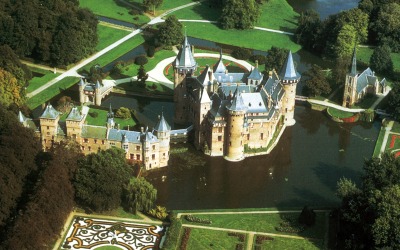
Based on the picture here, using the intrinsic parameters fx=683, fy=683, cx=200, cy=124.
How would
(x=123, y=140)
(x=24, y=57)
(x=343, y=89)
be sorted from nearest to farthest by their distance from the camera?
1. (x=123, y=140)
2. (x=343, y=89)
3. (x=24, y=57)

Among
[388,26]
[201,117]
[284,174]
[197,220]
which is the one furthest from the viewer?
[388,26]

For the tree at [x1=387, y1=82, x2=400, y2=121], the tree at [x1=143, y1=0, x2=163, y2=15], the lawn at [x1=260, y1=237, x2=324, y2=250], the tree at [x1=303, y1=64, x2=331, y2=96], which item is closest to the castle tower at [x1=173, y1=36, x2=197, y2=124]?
the tree at [x1=303, y1=64, x2=331, y2=96]

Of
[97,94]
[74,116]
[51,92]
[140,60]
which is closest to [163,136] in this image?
[74,116]

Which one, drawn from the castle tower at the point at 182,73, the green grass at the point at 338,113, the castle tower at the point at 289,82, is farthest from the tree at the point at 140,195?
the green grass at the point at 338,113

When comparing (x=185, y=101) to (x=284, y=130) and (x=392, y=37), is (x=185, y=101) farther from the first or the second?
(x=392, y=37)

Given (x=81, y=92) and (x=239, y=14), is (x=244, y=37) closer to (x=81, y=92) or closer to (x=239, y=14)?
(x=239, y=14)

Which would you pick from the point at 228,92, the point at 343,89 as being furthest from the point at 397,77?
the point at 228,92

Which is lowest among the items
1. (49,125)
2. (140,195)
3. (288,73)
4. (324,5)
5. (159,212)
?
(159,212)
